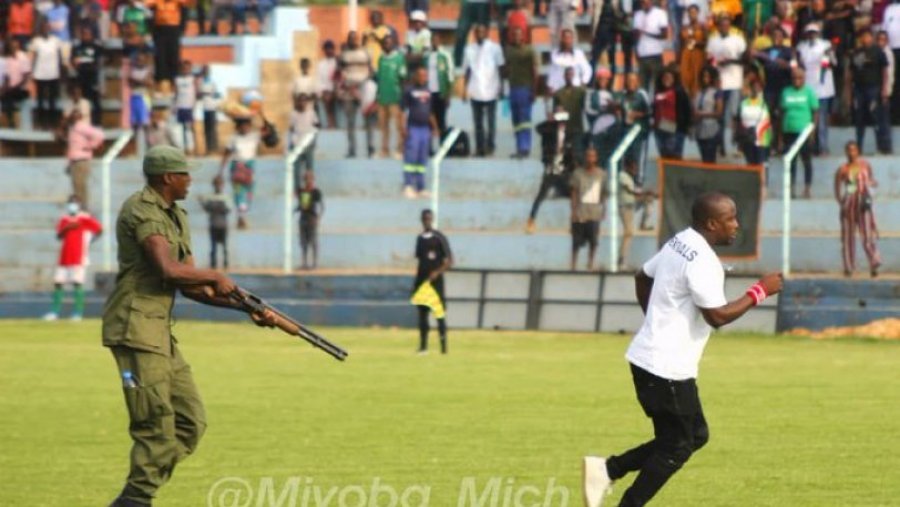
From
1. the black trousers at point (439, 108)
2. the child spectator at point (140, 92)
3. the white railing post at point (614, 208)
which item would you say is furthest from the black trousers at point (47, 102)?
the white railing post at point (614, 208)

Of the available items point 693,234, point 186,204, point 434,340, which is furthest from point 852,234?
point 693,234

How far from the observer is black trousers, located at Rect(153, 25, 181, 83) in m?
38.5

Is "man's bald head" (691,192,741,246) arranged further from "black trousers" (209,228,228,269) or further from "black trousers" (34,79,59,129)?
"black trousers" (34,79,59,129)

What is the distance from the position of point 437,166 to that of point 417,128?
1706 mm

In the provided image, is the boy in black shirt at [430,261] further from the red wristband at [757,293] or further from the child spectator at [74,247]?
the red wristband at [757,293]

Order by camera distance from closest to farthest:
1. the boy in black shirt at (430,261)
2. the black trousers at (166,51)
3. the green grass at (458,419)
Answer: the green grass at (458,419) < the boy in black shirt at (430,261) < the black trousers at (166,51)

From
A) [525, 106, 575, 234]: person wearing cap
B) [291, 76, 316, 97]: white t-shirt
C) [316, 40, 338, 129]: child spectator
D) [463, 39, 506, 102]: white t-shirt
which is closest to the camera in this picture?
[525, 106, 575, 234]: person wearing cap

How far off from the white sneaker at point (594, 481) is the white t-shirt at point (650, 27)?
23092 millimetres

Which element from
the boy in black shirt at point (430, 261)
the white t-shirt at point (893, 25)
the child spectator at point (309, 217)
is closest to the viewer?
the boy in black shirt at point (430, 261)

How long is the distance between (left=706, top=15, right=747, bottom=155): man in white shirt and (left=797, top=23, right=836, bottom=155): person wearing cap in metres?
0.94

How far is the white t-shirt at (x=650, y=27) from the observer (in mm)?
34188

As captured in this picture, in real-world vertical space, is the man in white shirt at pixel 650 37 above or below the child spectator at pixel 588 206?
above

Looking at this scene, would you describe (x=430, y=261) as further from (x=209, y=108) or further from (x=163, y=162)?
(x=163, y=162)

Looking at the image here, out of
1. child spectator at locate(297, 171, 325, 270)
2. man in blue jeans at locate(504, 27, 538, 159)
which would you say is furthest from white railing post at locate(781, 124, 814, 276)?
child spectator at locate(297, 171, 325, 270)
